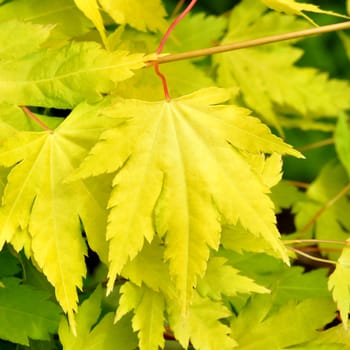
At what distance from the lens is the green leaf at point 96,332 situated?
2.78 ft

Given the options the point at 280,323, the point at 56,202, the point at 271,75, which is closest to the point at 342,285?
the point at 280,323

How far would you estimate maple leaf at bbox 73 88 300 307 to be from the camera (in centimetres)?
75

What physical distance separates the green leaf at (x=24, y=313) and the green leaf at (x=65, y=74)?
26 centimetres

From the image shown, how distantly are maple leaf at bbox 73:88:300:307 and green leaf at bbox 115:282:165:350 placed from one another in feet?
0.31

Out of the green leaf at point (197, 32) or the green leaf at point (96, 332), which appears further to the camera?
the green leaf at point (197, 32)

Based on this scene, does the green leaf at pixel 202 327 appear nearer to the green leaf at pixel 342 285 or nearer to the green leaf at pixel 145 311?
the green leaf at pixel 145 311

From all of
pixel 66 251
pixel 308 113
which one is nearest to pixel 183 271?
pixel 66 251

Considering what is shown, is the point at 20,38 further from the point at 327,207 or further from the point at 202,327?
the point at 327,207

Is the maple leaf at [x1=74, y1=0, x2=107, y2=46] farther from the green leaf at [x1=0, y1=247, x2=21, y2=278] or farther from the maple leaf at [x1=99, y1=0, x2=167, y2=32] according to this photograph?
the green leaf at [x1=0, y1=247, x2=21, y2=278]

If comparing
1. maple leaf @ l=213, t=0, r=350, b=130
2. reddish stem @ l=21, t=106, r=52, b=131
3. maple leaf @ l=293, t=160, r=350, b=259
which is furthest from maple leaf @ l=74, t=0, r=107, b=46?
maple leaf @ l=293, t=160, r=350, b=259

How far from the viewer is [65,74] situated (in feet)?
2.68

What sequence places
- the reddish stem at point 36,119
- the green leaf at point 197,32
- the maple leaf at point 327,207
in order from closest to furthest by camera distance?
the reddish stem at point 36,119, the green leaf at point 197,32, the maple leaf at point 327,207

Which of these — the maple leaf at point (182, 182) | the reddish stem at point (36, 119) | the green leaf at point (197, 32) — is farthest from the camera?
the green leaf at point (197, 32)

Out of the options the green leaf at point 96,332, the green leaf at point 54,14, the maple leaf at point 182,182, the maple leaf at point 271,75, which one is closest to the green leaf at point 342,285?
the maple leaf at point 182,182
